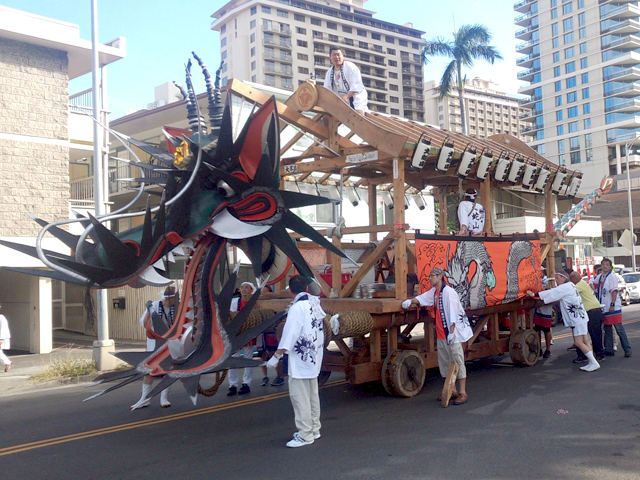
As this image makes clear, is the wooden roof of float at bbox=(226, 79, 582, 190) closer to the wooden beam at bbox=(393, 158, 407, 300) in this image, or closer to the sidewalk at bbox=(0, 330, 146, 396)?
the wooden beam at bbox=(393, 158, 407, 300)

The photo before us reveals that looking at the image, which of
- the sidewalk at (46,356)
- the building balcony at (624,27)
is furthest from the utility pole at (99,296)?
the building balcony at (624,27)

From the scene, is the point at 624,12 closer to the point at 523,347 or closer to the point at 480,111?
the point at 480,111

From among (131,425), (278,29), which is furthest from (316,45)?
(131,425)

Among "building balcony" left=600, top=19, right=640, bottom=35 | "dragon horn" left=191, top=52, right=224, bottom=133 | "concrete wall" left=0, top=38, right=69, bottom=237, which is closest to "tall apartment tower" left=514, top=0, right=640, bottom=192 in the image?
"building balcony" left=600, top=19, right=640, bottom=35

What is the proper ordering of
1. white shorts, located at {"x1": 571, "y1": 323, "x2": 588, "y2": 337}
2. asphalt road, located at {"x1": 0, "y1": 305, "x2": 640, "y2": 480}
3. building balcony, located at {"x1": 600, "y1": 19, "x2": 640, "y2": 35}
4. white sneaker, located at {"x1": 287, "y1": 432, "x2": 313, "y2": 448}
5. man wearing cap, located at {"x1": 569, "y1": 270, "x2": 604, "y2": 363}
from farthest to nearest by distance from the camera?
1. building balcony, located at {"x1": 600, "y1": 19, "x2": 640, "y2": 35}
2. man wearing cap, located at {"x1": 569, "y1": 270, "x2": 604, "y2": 363}
3. white shorts, located at {"x1": 571, "y1": 323, "x2": 588, "y2": 337}
4. white sneaker, located at {"x1": 287, "y1": 432, "x2": 313, "y2": 448}
5. asphalt road, located at {"x1": 0, "y1": 305, "x2": 640, "y2": 480}

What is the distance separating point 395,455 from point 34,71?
55.7 feet

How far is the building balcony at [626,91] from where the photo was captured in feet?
253

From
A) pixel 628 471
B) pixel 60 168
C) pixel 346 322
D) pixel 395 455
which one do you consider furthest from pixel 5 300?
pixel 628 471

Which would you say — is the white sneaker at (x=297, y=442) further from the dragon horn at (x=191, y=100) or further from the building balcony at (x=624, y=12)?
the building balcony at (x=624, y=12)

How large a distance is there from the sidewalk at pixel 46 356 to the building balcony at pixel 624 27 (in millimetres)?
78837

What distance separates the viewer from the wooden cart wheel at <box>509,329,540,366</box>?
1110 cm

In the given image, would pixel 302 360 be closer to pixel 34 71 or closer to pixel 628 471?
pixel 628 471

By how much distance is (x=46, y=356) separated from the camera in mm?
17562

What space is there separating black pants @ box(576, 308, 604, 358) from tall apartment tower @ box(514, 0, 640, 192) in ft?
219
